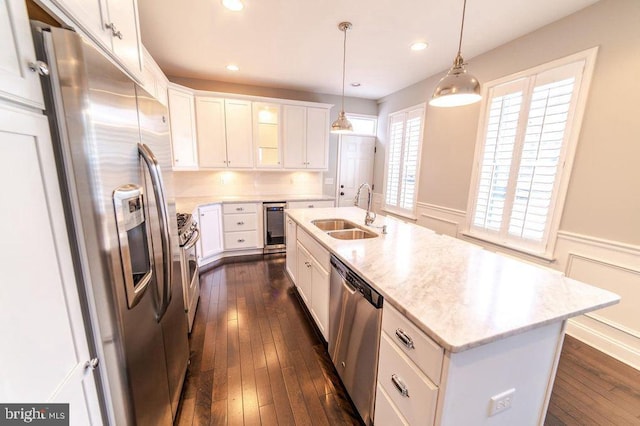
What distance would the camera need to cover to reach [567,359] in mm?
1958

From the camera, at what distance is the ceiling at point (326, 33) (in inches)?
82.2

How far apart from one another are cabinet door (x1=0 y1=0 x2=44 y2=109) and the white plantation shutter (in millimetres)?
3279

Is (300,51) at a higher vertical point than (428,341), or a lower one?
higher

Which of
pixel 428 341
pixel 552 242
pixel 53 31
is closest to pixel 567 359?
pixel 552 242

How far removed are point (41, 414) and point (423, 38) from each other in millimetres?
3489

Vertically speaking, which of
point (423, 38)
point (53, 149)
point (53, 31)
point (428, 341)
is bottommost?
point (428, 341)

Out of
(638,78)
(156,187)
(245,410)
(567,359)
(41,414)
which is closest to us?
(41,414)

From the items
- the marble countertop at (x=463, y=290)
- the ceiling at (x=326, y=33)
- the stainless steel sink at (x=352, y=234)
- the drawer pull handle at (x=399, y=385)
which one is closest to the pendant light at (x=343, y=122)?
the ceiling at (x=326, y=33)

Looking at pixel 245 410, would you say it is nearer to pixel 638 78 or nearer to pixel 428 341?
pixel 428 341

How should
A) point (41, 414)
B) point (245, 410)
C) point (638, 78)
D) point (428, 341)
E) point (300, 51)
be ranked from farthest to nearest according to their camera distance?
1. point (300, 51)
2. point (638, 78)
3. point (245, 410)
4. point (428, 341)
5. point (41, 414)

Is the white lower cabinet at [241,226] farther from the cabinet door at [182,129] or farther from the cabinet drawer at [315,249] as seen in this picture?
the cabinet drawer at [315,249]

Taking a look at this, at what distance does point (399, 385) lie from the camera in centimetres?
107

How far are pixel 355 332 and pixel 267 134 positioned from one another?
3.59 metres

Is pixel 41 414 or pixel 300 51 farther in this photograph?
pixel 300 51
